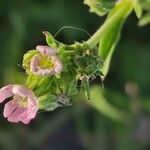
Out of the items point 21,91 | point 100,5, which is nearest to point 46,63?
point 21,91

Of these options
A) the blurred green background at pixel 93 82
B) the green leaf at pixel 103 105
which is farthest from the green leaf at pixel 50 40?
the blurred green background at pixel 93 82

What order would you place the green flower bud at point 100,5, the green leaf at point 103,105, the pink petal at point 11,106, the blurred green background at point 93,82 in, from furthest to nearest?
the blurred green background at point 93,82 < the green leaf at point 103,105 < the green flower bud at point 100,5 < the pink petal at point 11,106

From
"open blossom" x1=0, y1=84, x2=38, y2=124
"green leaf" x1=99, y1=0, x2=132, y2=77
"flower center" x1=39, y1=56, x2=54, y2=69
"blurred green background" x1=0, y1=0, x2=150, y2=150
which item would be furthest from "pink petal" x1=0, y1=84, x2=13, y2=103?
"blurred green background" x1=0, y1=0, x2=150, y2=150

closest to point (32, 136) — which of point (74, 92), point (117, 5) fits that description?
point (117, 5)

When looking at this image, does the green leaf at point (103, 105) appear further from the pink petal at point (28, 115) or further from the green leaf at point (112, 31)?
the pink petal at point (28, 115)

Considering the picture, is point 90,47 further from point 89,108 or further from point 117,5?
point 89,108
